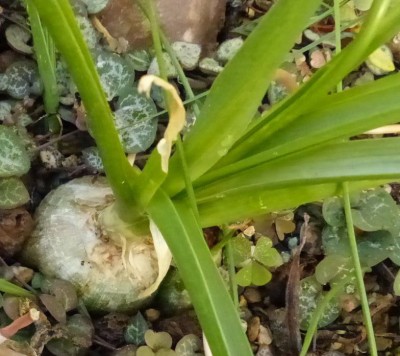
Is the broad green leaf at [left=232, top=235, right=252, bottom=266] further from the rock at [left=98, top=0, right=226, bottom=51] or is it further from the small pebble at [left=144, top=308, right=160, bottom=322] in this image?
the rock at [left=98, top=0, right=226, bottom=51]

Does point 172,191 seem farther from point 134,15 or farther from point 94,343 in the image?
point 134,15

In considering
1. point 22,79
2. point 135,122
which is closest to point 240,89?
point 135,122

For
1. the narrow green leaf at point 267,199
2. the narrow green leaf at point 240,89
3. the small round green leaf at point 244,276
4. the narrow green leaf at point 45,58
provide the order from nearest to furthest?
the narrow green leaf at point 240,89 < the narrow green leaf at point 267,199 < the narrow green leaf at point 45,58 < the small round green leaf at point 244,276

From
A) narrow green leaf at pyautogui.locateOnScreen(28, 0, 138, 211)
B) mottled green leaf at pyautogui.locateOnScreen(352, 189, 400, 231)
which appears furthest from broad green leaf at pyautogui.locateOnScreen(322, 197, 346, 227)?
narrow green leaf at pyautogui.locateOnScreen(28, 0, 138, 211)

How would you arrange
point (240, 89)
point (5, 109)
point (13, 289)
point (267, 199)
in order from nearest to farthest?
1. point (240, 89)
2. point (267, 199)
3. point (13, 289)
4. point (5, 109)

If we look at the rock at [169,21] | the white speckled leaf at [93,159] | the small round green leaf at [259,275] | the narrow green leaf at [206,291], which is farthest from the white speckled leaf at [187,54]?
the narrow green leaf at [206,291]

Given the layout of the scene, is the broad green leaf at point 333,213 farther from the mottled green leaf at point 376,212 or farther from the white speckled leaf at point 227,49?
the white speckled leaf at point 227,49

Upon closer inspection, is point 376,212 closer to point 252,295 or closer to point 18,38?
point 252,295
